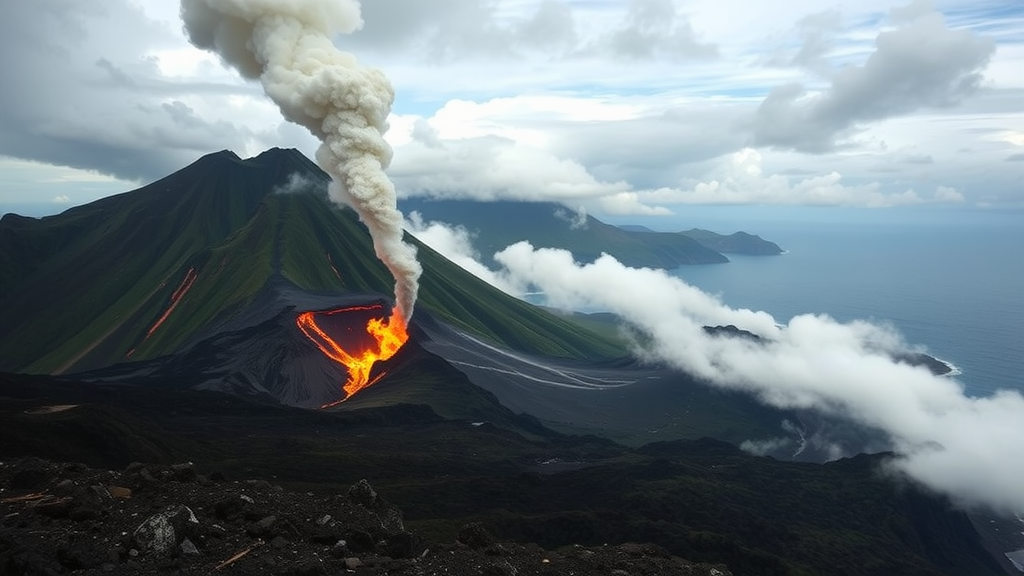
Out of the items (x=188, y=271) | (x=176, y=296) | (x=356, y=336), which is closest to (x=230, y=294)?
(x=176, y=296)

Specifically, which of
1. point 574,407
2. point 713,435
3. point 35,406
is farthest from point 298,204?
point 35,406

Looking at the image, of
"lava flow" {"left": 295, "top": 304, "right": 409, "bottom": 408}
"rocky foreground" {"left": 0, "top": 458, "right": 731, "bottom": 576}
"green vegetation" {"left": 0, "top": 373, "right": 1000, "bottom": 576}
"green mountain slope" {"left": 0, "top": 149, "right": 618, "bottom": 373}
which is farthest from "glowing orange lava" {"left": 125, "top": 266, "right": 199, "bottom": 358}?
"rocky foreground" {"left": 0, "top": 458, "right": 731, "bottom": 576}

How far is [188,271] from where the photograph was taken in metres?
138

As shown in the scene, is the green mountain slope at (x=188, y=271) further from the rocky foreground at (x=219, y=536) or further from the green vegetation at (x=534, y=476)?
the rocky foreground at (x=219, y=536)

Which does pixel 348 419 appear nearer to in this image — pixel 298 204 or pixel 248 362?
pixel 248 362

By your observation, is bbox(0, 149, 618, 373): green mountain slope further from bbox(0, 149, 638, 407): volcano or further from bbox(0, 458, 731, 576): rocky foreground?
bbox(0, 458, 731, 576): rocky foreground

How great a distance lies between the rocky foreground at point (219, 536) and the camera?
1218 centimetres

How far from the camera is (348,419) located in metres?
67.0

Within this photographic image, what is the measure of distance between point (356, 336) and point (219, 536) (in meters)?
77.3

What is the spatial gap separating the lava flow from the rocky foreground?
222 feet

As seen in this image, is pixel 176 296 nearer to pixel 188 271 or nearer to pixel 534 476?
pixel 188 271

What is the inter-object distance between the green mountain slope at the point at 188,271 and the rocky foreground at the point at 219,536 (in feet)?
301

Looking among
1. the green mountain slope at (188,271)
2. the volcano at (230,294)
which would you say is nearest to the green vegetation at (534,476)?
the volcano at (230,294)

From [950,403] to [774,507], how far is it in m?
88.7
